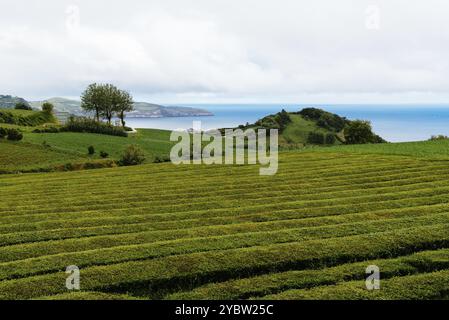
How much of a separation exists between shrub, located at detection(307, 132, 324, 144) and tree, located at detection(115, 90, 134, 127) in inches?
2432

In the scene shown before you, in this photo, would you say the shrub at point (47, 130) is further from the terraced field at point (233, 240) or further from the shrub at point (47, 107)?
the terraced field at point (233, 240)

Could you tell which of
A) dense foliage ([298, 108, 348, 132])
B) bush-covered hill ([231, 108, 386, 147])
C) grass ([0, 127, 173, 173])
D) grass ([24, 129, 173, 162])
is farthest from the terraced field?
dense foliage ([298, 108, 348, 132])

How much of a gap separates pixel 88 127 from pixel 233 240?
77.1 m

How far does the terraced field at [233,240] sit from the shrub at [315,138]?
361 feet

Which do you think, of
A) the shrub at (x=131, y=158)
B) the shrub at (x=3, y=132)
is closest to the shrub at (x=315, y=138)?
the shrub at (x=131, y=158)

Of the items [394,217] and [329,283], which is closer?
[329,283]

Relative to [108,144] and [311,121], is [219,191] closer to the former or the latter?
[108,144]

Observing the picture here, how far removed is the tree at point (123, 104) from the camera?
106750 mm

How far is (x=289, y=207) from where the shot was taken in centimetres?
2162

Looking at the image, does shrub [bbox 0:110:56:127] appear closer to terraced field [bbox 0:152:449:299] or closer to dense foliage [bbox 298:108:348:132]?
terraced field [bbox 0:152:449:299]

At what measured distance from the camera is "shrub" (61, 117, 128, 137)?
280ft

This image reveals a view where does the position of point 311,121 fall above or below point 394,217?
above
